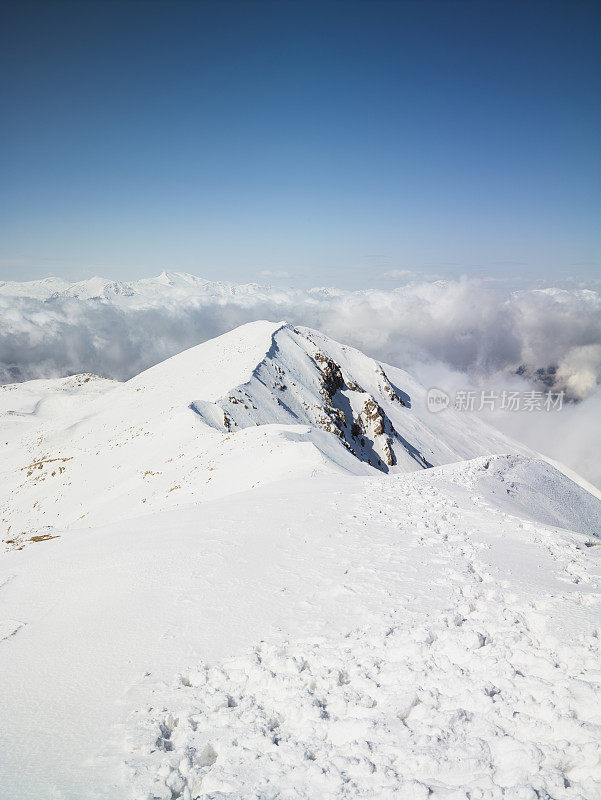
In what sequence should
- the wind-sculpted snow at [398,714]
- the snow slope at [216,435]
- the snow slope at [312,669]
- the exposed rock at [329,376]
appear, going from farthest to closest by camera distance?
the exposed rock at [329,376], the snow slope at [216,435], the snow slope at [312,669], the wind-sculpted snow at [398,714]

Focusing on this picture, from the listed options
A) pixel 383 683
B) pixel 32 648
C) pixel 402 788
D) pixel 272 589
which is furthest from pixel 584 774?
pixel 32 648

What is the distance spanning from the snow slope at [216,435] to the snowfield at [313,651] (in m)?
8.62

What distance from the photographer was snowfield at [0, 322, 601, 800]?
4.08m

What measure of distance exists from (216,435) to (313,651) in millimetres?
24983

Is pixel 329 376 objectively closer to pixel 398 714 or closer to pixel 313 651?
pixel 313 651

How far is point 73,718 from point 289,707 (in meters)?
2.75

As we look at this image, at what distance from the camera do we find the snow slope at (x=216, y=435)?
2344 centimetres

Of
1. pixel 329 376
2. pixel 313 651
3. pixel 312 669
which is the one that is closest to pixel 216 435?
pixel 313 651

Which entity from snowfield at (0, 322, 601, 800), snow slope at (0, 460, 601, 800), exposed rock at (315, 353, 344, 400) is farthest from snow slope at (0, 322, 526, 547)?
snow slope at (0, 460, 601, 800)

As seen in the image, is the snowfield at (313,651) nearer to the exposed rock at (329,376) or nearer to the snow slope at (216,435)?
the snow slope at (216,435)

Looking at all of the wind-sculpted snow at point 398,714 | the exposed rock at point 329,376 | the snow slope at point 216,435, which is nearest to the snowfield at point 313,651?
the wind-sculpted snow at point 398,714

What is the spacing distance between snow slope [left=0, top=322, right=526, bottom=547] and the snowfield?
28.3 feet

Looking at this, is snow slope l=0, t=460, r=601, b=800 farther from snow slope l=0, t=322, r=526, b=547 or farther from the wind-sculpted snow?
snow slope l=0, t=322, r=526, b=547

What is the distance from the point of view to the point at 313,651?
5.82 metres
